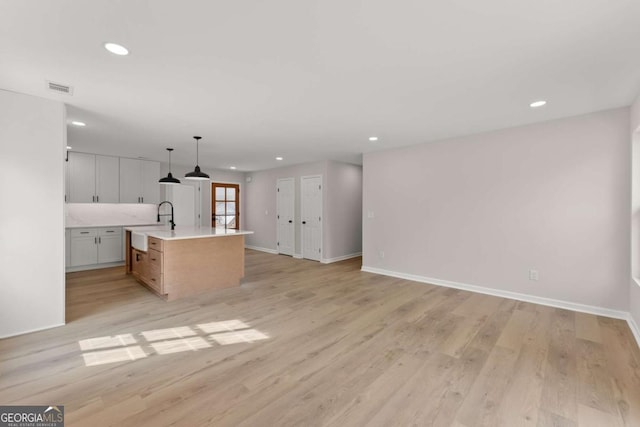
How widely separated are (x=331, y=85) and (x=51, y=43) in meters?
2.09

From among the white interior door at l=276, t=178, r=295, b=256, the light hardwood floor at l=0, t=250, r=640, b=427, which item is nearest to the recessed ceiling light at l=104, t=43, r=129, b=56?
the light hardwood floor at l=0, t=250, r=640, b=427

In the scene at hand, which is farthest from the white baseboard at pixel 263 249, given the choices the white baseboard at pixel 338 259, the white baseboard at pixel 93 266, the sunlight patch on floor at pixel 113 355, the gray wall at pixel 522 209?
the sunlight patch on floor at pixel 113 355

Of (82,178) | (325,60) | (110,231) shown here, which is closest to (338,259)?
(110,231)

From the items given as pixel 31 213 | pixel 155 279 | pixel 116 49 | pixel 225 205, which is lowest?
pixel 155 279

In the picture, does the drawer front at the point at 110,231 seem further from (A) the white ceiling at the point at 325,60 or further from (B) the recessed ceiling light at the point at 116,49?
(B) the recessed ceiling light at the point at 116,49

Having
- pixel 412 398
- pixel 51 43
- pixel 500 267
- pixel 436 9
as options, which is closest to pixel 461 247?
pixel 500 267

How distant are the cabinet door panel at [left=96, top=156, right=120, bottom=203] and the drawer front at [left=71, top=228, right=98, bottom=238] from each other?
2.06 feet

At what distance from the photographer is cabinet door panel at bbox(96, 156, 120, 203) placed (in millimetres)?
5805

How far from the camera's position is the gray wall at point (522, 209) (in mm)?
3268

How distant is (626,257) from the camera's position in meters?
3.17

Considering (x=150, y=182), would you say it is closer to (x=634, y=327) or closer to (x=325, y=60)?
(x=325, y=60)

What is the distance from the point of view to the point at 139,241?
4676mm

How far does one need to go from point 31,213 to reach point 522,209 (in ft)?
19.2

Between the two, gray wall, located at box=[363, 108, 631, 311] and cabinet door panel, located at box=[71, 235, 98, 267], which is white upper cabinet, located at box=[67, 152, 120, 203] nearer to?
cabinet door panel, located at box=[71, 235, 98, 267]
